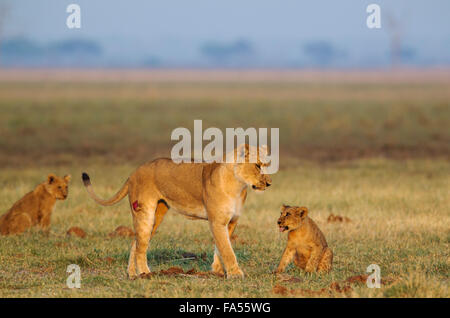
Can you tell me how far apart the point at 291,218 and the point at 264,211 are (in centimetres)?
416

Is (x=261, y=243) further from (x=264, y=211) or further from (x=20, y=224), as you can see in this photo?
(x=20, y=224)

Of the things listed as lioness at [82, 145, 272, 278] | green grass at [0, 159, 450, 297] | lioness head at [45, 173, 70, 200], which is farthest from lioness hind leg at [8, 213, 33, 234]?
lioness at [82, 145, 272, 278]

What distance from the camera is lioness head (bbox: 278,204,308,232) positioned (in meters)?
7.56

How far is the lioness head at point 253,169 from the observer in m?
7.14

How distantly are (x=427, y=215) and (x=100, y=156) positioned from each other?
9.96 metres

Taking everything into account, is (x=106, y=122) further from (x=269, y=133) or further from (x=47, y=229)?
(x=47, y=229)

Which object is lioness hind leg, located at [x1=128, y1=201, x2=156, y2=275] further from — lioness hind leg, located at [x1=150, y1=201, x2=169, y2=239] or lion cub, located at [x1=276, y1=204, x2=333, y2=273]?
lion cub, located at [x1=276, y1=204, x2=333, y2=273]

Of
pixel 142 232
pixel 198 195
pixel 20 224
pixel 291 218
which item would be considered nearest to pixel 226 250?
pixel 198 195

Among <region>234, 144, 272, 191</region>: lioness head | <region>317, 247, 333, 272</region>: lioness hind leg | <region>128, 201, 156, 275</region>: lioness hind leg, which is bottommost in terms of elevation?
<region>317, 247, 333, 272</region>: lioness hind leg

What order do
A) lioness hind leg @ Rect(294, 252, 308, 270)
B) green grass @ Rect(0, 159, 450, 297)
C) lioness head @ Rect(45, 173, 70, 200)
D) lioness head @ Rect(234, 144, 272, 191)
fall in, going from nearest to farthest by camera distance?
green grass @ Rect(0, 159, 450, 297) → lioness head @ Rect(234, 144, 272, 191) → lioness hind leg @ Rect(294, 252, 308, 270) → lioness head @ Rect(45, 173, 70, 200)

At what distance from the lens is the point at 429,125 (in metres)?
26.3

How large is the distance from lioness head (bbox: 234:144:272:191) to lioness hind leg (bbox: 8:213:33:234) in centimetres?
373

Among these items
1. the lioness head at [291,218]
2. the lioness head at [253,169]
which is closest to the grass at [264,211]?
the lioness head at [291,218]

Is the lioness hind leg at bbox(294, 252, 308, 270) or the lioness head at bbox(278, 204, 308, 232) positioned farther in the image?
the lioness hind leg at bbox(294, 252, 308, 270)
